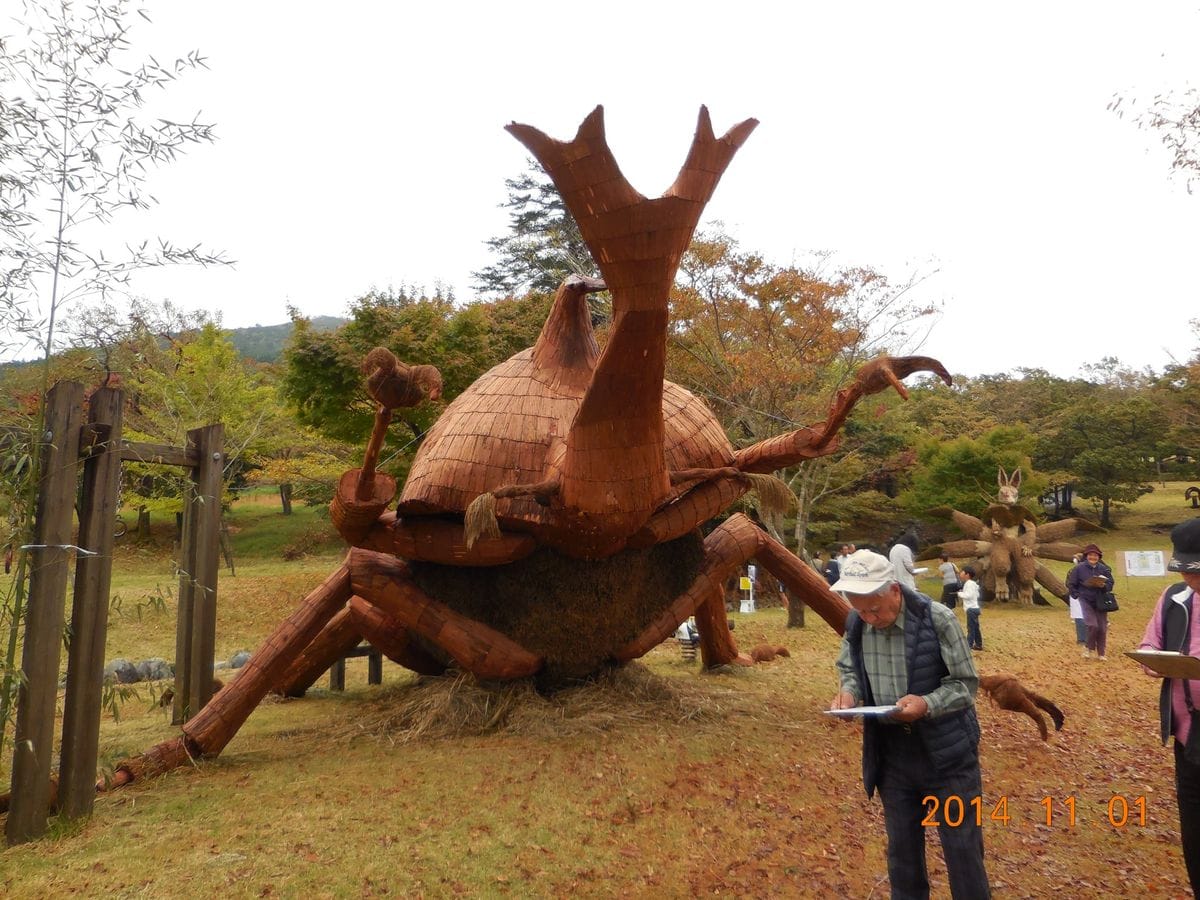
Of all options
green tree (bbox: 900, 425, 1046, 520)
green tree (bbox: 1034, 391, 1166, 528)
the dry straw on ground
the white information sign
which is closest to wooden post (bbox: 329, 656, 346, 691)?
the dry straw on ground

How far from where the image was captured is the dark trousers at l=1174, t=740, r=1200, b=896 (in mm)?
2820

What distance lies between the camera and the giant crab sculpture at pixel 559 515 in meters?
3.83

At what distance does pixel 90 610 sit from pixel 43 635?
0.30 meters

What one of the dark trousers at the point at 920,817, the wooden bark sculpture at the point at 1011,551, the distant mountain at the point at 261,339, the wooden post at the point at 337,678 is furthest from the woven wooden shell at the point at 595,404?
the distant mountain at the point at 261,339

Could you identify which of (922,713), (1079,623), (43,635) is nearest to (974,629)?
(1079,623)

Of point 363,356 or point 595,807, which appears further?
point 363,356

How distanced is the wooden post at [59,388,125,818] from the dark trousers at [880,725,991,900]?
334 cm

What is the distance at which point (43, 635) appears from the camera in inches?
135

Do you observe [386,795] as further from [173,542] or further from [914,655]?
[173,542]

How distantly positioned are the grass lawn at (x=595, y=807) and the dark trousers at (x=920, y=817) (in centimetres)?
63

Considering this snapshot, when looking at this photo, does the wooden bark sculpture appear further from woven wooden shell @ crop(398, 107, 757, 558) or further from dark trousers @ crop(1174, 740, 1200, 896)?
dark trousers @ crop(1174, 740, 1200, 896)

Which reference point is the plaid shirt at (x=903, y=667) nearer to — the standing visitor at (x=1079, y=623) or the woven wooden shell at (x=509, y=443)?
the woven wooden shell at (x=509, y=443)

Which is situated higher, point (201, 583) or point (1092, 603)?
point (201, 583)

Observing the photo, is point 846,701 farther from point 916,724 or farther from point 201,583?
point 201,583
